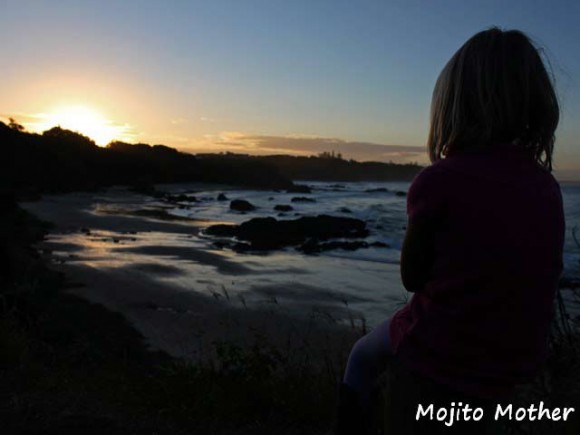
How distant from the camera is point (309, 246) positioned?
20641mm

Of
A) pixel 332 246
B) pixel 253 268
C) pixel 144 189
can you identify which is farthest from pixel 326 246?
pixel 144 189

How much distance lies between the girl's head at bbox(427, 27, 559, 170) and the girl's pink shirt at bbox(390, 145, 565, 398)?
0.24ft

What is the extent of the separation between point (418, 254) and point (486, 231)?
0.68 ft

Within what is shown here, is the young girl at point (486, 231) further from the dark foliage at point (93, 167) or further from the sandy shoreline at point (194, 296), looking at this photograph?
the dark foliage at point (93, 167)

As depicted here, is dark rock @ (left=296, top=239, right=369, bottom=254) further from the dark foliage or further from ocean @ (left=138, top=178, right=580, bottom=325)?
the dark foliage

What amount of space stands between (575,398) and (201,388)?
2.63m

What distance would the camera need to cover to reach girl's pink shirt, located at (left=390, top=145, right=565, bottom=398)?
162 cm

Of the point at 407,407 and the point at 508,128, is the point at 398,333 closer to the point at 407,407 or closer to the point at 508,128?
the point at 407,407

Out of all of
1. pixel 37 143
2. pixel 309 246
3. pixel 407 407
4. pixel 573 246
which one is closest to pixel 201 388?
pixel 407 407

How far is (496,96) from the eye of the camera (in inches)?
67.5

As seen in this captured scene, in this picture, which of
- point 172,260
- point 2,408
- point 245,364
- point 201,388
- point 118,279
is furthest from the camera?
point 172,260

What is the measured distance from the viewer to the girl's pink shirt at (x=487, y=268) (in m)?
1.62

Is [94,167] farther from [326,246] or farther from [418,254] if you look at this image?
[418,254]

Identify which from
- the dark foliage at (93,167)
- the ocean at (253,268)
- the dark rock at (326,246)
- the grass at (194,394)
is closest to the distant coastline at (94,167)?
the dark foliage at (93,167)
